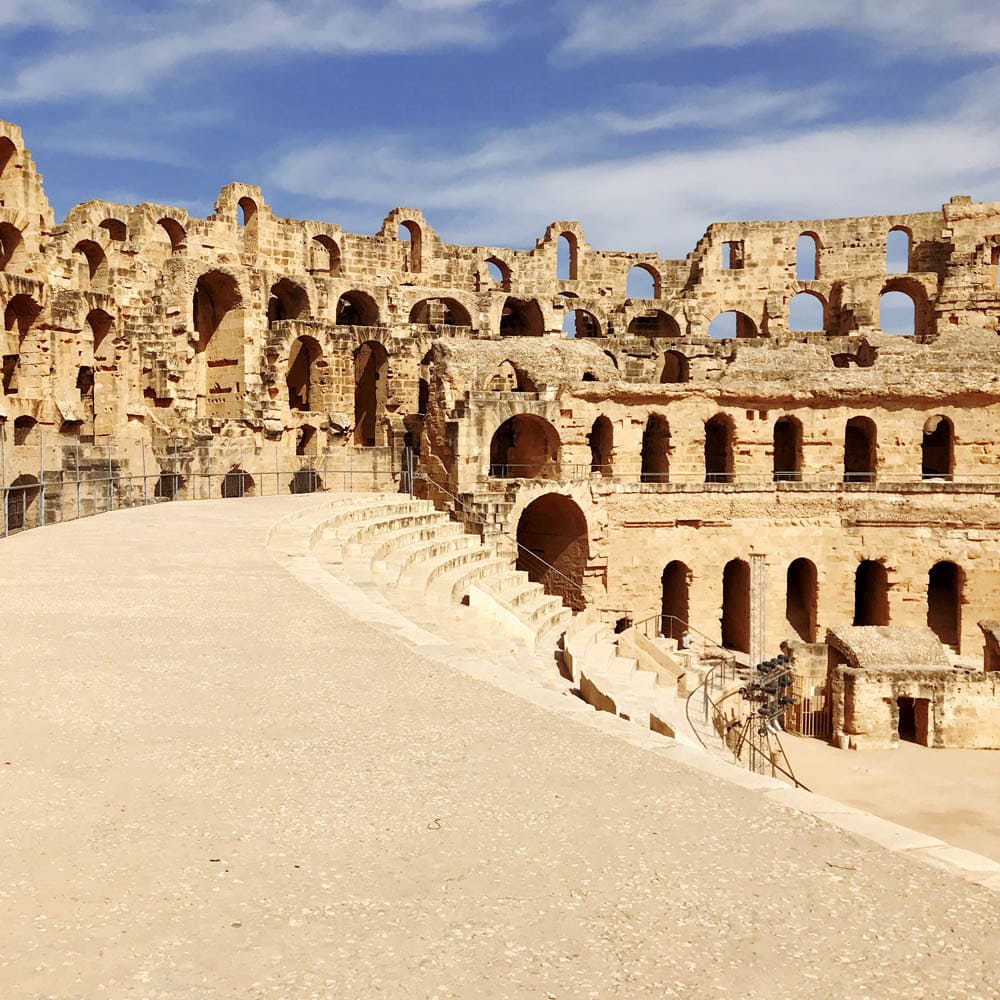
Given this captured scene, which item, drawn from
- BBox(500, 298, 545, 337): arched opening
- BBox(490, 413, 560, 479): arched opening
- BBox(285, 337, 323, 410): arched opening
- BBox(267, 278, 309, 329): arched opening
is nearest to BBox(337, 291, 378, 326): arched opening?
BBox(267, 278, 309, 329): arched opening

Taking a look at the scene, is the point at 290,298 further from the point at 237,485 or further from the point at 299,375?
the point at 237,485

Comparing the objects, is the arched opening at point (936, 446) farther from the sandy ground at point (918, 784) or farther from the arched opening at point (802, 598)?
the sandy ground at point (918, 784)

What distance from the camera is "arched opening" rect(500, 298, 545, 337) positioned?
3572 cm

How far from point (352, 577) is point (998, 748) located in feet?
44.6

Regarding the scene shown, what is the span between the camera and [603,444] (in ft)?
84.2

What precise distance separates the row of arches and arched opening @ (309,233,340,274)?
16295 millimetres

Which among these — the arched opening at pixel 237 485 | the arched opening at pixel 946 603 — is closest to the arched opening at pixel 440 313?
the arched opening at pixel 237 485

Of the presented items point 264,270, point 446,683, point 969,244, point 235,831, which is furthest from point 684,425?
point 235,831

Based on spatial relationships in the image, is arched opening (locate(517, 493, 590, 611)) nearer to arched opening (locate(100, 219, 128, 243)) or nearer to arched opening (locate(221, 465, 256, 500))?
arched opening (locate(221, 465, 256, 500))

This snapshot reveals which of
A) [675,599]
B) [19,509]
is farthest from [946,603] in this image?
[19,509]

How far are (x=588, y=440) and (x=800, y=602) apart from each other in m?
7.13

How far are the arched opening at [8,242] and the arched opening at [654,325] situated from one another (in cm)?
1999

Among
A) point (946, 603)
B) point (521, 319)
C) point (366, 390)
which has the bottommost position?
point (946, 603)

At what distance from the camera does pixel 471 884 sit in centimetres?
405
